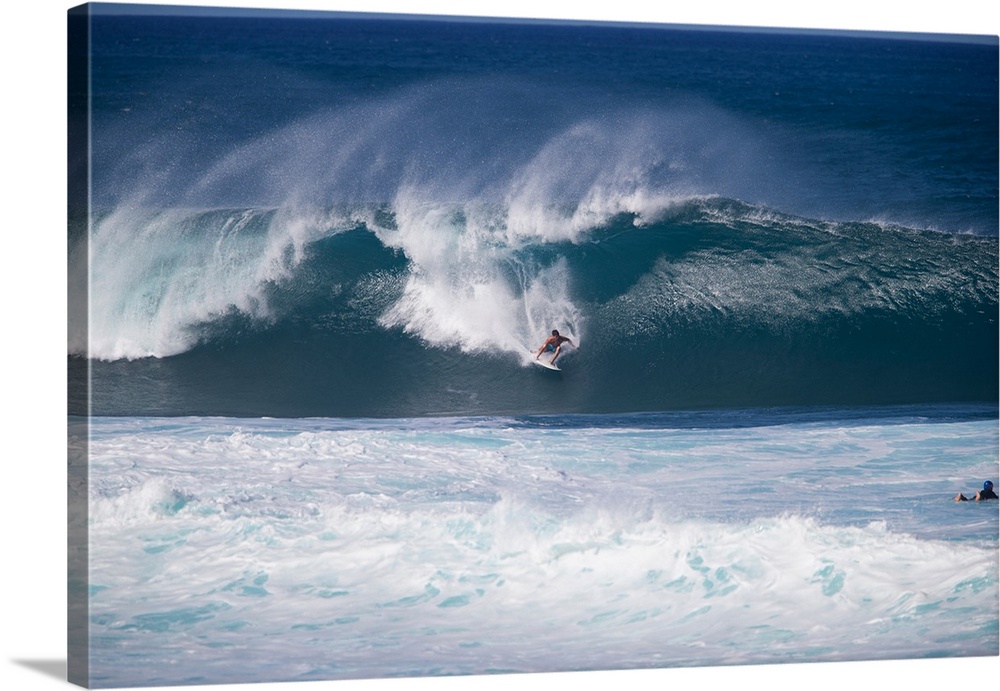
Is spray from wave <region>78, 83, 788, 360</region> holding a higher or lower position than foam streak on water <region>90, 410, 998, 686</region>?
higher

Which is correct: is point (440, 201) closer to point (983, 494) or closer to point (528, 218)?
point (528, 218)

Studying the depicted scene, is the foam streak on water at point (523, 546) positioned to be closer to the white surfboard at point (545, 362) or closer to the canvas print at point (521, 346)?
the canvas print at point (521, 346)

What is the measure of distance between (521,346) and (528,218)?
0.73 meters

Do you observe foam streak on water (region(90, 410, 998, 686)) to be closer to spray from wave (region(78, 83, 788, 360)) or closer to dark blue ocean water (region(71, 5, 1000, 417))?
dark blue ocean water (region(71, 5, 1000, 417))

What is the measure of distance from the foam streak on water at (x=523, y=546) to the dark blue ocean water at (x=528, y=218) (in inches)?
11.1

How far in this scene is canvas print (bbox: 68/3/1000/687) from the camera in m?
7.91

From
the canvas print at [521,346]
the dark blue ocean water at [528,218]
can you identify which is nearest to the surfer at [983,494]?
the canvas print at [521,346]

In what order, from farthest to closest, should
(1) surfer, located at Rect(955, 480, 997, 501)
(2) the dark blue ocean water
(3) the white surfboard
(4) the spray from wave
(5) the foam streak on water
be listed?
(1) surfer, located at Rect(955, 480, 997, 501)
(3) the white surfboard
(4) the spray from wave
(2) the dark blue ocean water
(5) the foam streak on water

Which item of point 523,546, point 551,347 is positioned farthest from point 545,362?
point 523,546

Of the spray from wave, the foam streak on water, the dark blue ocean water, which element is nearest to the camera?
the foam streak on water

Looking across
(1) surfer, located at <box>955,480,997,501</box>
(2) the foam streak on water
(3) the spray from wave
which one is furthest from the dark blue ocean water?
(1) surfer, located at <box>955,480,997,501</box>

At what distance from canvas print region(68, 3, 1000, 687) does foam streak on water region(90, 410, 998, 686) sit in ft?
0.06

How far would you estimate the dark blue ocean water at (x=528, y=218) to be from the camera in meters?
8.14

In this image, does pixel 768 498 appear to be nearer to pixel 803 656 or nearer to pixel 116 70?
pixel 803 656
